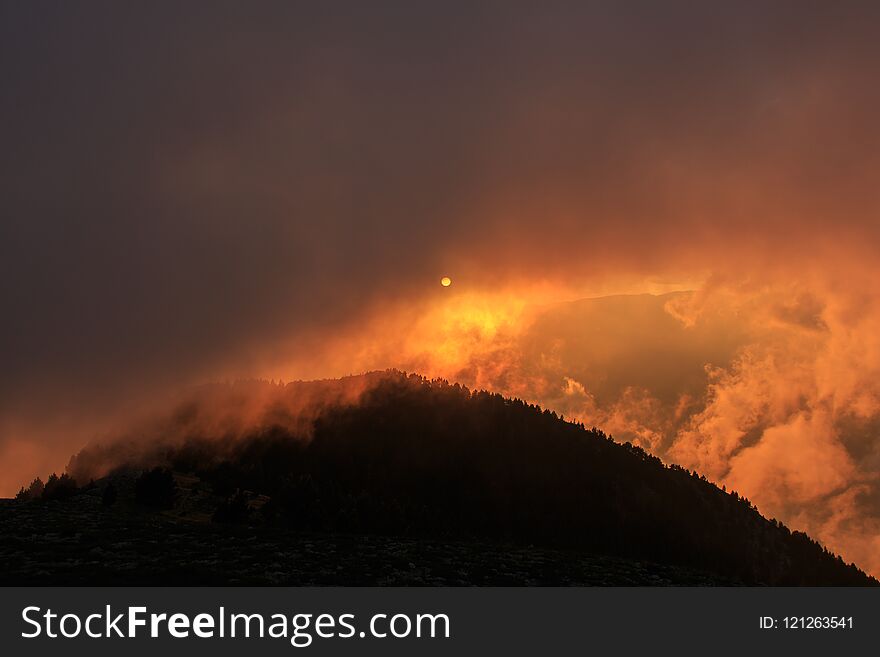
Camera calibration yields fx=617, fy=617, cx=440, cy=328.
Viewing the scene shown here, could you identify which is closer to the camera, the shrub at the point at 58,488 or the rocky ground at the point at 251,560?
the rocky ground at the point at 251,560

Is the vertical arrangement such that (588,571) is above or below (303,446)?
below

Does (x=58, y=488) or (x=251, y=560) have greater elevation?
(x=58, y=488)

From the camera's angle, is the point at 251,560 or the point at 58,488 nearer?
the point at 251,560

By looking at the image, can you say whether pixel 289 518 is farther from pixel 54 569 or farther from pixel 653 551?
pixel 653 551

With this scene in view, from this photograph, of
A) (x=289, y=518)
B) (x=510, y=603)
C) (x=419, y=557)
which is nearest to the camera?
(x=510, y=603)

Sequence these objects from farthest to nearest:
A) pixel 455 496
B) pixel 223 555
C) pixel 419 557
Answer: pixel 455 496, pixel 419 557, pixel 223 555

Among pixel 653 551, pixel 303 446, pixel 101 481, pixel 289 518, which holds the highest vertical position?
pixel 303 446

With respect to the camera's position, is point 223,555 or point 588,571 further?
point 588,571

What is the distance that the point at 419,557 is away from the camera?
204 feet

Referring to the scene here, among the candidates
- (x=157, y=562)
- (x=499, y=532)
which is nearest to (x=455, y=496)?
(x=499, y=532)

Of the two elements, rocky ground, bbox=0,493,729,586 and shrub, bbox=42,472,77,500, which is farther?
shrub, bbox=42,472,77,500

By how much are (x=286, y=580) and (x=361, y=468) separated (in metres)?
154

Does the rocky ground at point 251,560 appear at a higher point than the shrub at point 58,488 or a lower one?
lower

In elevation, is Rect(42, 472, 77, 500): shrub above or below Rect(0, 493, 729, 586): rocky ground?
above
